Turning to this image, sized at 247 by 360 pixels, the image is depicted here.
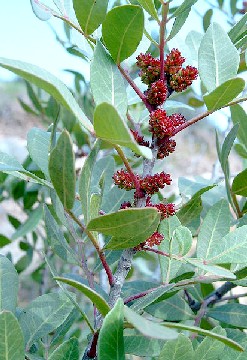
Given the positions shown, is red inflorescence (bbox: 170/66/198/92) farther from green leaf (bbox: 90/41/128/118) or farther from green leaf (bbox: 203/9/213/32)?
green leaf (bbox: 203/9/213/32)

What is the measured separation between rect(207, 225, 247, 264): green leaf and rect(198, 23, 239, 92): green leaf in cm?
18

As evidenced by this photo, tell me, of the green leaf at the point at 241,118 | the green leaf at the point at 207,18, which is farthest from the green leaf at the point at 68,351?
the green leaf at the point at 207,18

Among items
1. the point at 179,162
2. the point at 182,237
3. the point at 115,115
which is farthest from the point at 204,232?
the point at 179,162

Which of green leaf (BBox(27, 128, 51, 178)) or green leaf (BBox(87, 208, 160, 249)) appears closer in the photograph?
green leaf (BBox(87, 208, 160, 249))

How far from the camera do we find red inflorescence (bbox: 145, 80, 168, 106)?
0.64 meters

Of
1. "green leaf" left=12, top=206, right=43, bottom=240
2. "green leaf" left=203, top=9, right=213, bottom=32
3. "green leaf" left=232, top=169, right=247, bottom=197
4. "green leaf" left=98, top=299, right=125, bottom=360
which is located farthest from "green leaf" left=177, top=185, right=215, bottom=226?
"green leaf" left=203, top=9, right=213, bottom=32

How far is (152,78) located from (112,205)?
209 mm

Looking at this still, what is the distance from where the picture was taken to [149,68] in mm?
661

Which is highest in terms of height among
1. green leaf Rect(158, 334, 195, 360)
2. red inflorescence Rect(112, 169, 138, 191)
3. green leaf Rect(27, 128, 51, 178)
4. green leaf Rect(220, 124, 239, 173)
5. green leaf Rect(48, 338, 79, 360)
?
green leaf Rect(27, 128, 51, 178)

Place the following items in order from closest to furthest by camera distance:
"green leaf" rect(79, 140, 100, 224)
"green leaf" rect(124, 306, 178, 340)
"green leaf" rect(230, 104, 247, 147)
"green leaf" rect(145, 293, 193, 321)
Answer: "green leaf" rect(124, 306, 178, 340), "green leaf" rect(79, 140, 100, 224), "green leaf" rect(145, 293, 193, 321), "green leaf" rect(230, 104, 247, 147)

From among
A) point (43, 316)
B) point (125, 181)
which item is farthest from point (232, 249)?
point (43, 316)

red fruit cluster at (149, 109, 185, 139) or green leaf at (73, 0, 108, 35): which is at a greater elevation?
green leaf at (73, 0, 108, 35)

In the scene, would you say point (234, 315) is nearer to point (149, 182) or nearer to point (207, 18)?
point (149, 182)

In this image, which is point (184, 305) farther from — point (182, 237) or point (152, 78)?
point (152, 78)
